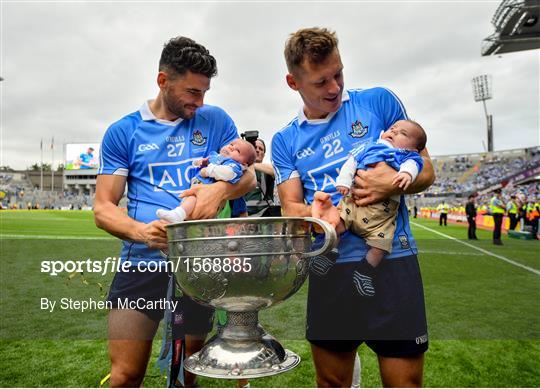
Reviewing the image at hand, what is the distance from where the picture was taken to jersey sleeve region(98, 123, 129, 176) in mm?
1555

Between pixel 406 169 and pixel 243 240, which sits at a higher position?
pixel 406 169

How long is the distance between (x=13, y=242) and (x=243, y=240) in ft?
37.9

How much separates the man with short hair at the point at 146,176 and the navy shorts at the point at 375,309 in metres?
0.43

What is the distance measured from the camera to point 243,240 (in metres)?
0.89

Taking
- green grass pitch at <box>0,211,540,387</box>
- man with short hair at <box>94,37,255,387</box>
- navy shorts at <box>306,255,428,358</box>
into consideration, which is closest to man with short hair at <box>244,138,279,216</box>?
green grass pitch at <box>0,211,540,387</box>

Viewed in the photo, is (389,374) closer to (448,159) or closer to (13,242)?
(13,242)

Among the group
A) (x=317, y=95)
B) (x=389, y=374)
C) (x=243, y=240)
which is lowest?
(x=389, y=374)

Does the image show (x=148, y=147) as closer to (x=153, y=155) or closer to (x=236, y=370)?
(x=153, y=155)

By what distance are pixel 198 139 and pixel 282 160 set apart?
29cm

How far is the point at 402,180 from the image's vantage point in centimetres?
127

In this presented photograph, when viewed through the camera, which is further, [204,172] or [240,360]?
[204,172]

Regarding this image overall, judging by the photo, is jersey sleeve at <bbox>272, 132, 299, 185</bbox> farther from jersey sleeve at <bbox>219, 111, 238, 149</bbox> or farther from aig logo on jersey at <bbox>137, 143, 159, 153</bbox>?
aig logo on jersey at <bbox>137, 143, 159, 153</bbox>

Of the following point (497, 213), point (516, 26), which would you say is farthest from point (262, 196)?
point (516, 26)

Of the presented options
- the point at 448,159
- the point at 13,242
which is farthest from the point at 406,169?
the point at 448,159
